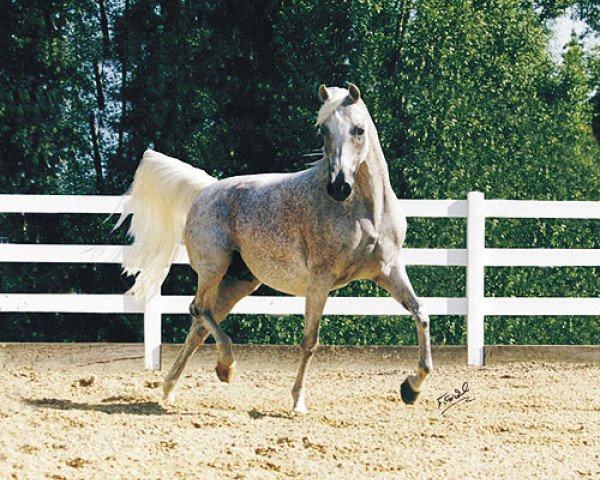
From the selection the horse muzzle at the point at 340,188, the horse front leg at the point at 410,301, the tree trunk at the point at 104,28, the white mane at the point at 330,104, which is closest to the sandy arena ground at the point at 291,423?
the horse front leg at the point at 410,301

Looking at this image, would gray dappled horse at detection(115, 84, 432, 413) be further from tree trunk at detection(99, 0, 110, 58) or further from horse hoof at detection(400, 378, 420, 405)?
tree trunk at detection(99, 0, 110, 58)

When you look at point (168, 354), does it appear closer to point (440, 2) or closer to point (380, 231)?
point (380, 231)

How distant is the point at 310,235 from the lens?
5.32 m

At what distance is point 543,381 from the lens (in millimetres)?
6922

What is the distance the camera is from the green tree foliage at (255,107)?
12727mm

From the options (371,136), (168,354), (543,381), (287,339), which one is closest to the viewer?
(371,136)

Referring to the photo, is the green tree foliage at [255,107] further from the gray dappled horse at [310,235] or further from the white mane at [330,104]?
the white mane at [330,104]

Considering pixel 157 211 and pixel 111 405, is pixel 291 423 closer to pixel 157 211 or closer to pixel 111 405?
pixel 111 405

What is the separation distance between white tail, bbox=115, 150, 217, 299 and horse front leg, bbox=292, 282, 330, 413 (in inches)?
60.1

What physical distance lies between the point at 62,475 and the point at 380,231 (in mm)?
2424

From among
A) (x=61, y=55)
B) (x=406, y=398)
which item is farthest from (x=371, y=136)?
(x=61, y=55)

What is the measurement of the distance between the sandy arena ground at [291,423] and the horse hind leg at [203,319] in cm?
18

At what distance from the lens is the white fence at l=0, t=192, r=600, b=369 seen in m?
7.77
